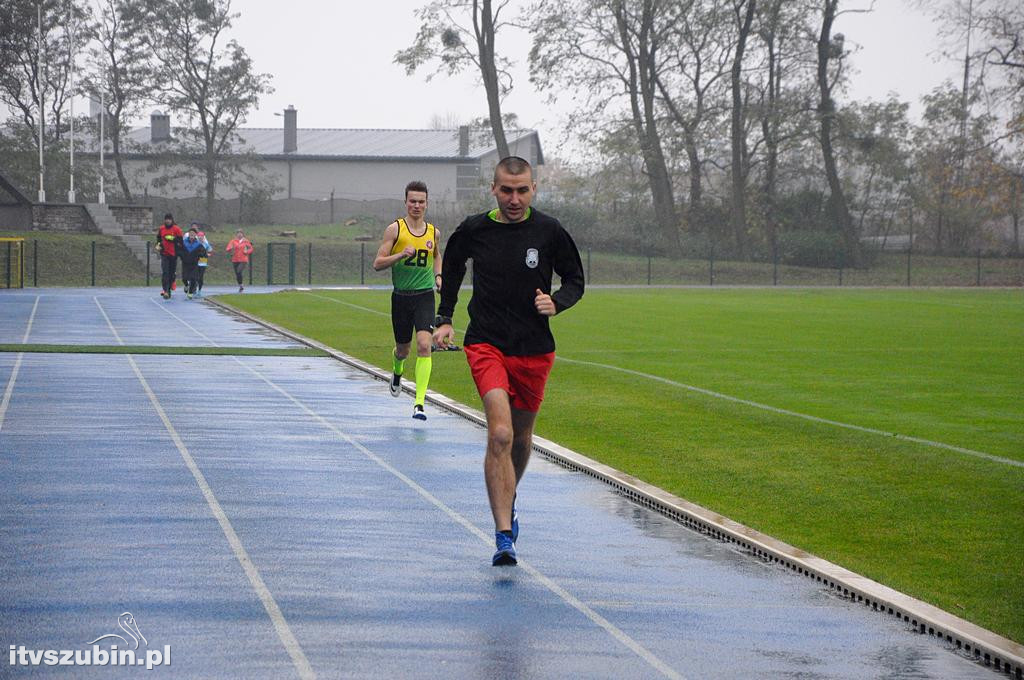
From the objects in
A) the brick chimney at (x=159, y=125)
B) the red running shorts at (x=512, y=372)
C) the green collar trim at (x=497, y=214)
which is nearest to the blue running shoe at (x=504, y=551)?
the red running shorts at (x=512, y=372)

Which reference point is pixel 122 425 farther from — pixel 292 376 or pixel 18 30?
pixel 18 30

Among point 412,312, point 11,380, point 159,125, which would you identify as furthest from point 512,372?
point 159,125

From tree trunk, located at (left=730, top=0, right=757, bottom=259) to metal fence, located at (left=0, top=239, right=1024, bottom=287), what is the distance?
235 cm

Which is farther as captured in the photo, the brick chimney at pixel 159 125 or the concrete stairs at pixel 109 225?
the brick chimney at pixel 159 125

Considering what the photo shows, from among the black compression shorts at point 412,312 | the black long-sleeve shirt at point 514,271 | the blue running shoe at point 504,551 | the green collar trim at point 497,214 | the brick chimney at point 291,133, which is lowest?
the blue running shoe at point 504,551

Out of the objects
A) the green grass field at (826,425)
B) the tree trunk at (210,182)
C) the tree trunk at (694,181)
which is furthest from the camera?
the tree trunk at (210,182)

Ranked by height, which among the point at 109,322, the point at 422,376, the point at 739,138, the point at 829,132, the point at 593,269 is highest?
the point at 829,132

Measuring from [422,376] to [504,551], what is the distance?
21.3ft

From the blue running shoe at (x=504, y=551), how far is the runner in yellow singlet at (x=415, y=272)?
20.3 feet

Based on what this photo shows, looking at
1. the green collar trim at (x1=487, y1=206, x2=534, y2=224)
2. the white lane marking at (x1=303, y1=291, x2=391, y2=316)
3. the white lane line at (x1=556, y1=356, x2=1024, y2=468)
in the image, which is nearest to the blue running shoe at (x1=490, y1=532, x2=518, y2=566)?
the green collar trim at (x1=487, y1=206, x2=534, y2=224)

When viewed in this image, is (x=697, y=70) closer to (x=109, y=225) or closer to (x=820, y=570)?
(x=109, y=225)

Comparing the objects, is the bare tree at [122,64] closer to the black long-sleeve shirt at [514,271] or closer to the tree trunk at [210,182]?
the tree trunk at [210,182]

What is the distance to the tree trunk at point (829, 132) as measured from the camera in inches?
2509

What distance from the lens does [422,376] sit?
44.3 feet
